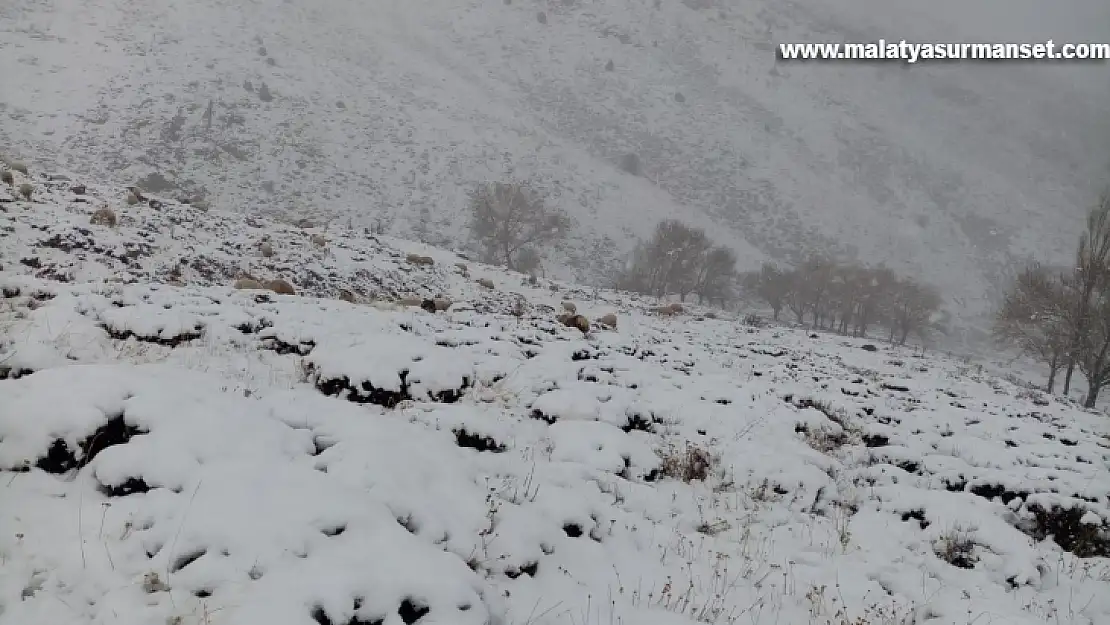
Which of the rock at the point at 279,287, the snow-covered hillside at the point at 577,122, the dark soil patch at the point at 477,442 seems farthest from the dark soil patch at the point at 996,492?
the snow-covered hillside at the point at 577,122

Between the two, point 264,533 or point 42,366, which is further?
point 42,366

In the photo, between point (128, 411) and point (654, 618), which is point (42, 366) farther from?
point (654, 618)

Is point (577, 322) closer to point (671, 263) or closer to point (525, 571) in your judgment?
point (525, 571)

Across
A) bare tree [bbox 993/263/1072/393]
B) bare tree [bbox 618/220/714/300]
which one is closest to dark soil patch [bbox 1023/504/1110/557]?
bare tree [bbox 993/263/1072/393]

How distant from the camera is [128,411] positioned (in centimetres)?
345

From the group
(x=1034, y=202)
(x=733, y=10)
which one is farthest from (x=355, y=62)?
(x=1034, y=202)

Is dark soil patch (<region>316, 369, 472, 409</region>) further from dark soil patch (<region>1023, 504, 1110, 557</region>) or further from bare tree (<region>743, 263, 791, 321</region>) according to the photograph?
bare tree (<region>743, 263, 791, 321</region>)

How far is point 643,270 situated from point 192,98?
38.9m

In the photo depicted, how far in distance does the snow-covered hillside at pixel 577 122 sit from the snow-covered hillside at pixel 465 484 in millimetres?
36704

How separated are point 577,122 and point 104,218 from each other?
56.7 metres

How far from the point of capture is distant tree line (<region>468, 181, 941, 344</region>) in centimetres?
4000

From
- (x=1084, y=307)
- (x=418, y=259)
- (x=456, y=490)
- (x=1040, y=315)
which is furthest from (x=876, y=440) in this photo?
(x=1040, y=315)

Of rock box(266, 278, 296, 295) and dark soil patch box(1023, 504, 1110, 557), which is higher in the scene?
rock box(266, 278, 296, 295)

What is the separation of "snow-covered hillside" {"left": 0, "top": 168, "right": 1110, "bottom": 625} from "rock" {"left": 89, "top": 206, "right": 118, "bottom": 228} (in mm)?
2942
